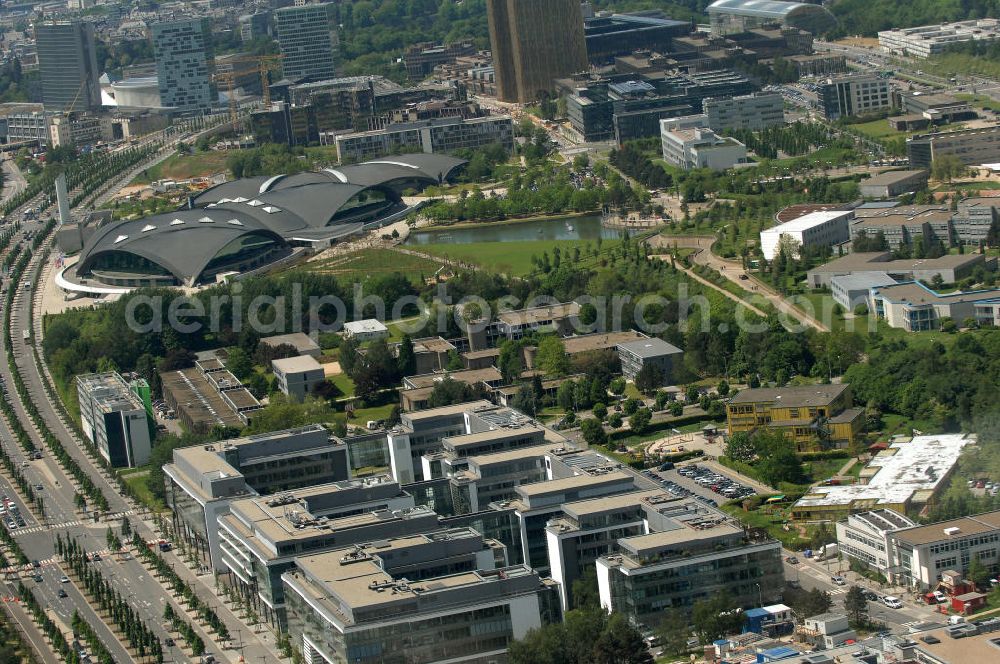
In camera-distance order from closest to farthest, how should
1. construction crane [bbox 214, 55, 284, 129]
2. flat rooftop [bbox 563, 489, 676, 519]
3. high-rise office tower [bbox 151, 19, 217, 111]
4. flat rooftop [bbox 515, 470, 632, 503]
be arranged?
flat rooftop [bbox 563, 489, 676, 519]
flat rooftop [bbox 515, 470, 632, 503]
high-rise office tower [bbox 151, 19, 217, 111]
construction crane [bbox 214, 55, 284, 129]

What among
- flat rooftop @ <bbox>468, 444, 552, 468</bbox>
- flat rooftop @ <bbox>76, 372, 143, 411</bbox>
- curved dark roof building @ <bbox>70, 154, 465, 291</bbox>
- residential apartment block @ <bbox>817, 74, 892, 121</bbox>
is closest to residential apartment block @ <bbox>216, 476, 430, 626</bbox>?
flat rooftop @ <bbox>468, 444, 552, 468</bbox>

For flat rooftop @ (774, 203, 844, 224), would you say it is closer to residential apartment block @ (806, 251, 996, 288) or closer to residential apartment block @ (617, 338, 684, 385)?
residential apartment block @ (806, 251, 996, 288)

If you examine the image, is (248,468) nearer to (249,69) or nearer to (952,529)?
(952,529)

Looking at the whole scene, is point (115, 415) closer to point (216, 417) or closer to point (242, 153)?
point (216, 417)

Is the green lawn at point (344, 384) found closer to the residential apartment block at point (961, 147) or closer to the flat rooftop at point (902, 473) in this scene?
the flat rooftop at point (902, 473)

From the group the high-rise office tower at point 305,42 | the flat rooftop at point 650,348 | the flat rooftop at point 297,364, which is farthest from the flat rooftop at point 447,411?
the high-rise office tower at point 305,42

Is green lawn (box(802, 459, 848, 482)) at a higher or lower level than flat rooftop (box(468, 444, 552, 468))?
lower
